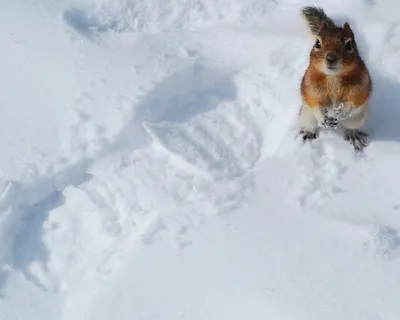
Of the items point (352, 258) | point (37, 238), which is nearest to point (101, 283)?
point (37, 238)

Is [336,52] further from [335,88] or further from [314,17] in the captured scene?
[314,17]

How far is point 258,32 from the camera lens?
569cm

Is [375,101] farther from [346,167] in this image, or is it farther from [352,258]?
[352,258]

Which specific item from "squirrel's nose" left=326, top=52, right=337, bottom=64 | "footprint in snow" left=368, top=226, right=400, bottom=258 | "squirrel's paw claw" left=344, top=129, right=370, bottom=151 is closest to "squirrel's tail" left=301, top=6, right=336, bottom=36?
"squirrel's paw claw" left=344, top=129, right=370, bottom=151

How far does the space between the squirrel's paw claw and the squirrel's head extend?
685 mm

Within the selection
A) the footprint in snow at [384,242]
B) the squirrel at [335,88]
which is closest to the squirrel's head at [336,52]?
the squirrel at [335,88]

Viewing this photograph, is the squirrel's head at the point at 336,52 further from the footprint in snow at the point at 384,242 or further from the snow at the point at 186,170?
the footprint in snow at the point at 384,242

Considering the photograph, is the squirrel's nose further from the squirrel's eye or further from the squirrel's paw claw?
the squirrel's paw claw

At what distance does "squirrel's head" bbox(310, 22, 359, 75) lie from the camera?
4137 mm

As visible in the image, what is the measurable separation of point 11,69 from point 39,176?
1.26m

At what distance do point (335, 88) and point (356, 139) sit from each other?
59 centimetres

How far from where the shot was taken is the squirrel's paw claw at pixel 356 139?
476cm

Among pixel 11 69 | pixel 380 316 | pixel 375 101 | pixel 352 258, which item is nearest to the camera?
pixel 380 316

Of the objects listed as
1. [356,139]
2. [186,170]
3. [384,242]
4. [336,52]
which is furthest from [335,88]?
[186,170]
